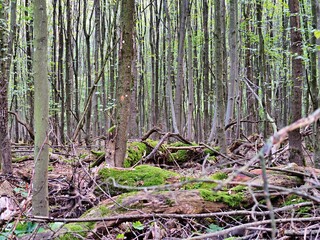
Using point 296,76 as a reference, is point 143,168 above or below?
below

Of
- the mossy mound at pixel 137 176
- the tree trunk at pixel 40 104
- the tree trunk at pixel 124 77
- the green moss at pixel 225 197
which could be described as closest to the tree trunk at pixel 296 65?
the green moss at pixel 225 197

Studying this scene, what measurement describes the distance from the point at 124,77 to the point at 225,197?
2.56 metres

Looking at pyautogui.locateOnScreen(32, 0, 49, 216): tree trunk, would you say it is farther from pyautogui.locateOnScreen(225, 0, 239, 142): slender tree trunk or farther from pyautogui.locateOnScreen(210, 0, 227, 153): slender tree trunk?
pyautogui.locateOnScreen(225, 0, 239, 142): slender tree trunk

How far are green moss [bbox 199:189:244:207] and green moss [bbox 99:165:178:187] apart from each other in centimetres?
98

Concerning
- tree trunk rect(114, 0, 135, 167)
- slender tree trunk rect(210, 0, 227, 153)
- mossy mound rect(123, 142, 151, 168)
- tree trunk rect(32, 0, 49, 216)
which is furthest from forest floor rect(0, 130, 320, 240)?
slender tree trunk rect(210, 0, 227, 153)

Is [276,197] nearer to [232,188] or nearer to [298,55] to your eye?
[232,188]

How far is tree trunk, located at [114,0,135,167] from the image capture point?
15.6 feet

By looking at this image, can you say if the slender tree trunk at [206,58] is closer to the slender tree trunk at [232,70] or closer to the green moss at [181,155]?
the slender tree trunk at [232,70]

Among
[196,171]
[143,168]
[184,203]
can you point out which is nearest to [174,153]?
[196,171]

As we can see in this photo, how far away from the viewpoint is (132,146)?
6145 mm

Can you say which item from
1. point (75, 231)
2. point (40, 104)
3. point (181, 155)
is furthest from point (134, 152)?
point (75, 231)

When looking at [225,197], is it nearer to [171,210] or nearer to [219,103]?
[171,210]

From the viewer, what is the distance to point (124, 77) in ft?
15.9

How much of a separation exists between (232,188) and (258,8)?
7.98 meters
